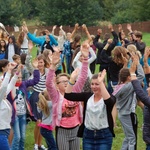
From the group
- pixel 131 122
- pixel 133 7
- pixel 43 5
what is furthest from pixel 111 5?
pixel 131 122

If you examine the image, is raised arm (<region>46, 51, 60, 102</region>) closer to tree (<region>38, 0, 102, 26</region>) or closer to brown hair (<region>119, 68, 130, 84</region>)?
brown hair (<region>119, 68, 130, 84</region>)

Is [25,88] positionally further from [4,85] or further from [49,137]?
[4,85]

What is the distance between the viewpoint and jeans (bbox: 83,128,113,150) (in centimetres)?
605

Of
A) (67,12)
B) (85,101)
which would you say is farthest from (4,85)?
(67,12)

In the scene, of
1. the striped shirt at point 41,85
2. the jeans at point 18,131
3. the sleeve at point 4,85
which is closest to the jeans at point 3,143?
the sleeve at point 4,85

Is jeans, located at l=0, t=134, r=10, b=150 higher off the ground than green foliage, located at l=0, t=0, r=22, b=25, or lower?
lower

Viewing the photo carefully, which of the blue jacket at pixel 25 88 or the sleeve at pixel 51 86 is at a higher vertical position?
the sleeve at pixel 51 86

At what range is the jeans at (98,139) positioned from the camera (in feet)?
19.8

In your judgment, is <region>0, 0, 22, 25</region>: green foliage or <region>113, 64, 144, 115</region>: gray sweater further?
<region>0, 0, 22, 25</region>: green foliage

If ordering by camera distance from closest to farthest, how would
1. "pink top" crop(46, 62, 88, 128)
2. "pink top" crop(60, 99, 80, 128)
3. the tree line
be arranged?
"pink top" crop(46, 62, 88, 128) → "pink top" crop(60, 99, 80, 128) → the tree line

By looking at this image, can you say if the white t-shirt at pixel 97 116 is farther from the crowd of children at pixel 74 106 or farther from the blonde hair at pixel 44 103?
the blonde hair at pixel 44 103

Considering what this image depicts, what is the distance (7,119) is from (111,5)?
66891 millimetres

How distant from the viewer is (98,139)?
6070 mm

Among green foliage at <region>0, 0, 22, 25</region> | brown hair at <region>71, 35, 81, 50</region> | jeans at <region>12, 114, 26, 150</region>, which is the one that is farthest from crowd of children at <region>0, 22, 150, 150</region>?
green foliage at <region>0, 0, 22, 25</region>
